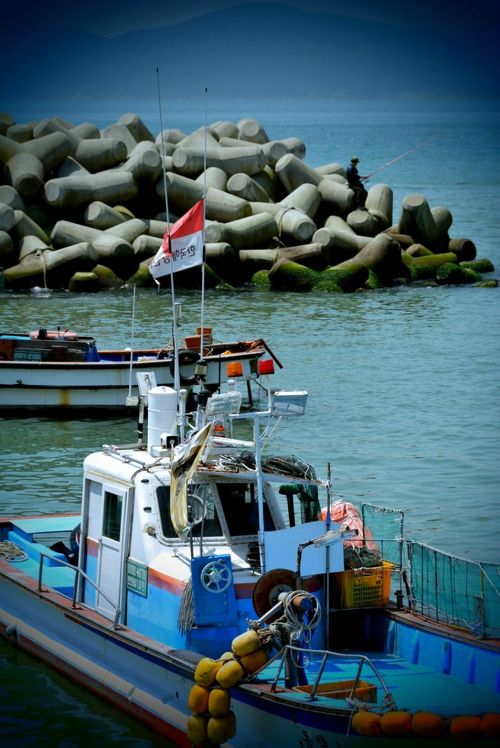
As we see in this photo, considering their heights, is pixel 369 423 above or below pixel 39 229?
below

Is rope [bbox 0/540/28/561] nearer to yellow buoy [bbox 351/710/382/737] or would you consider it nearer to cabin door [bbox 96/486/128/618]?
cabin door [bbox 96/486/128/618]

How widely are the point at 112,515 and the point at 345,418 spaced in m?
12.4

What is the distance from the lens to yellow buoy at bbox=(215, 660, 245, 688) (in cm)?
1007

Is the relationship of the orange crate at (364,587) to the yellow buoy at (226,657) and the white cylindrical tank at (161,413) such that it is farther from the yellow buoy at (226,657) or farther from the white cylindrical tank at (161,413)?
the white cylindrical tank at (161,413)

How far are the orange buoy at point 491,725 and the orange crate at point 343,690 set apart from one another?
4.02ft

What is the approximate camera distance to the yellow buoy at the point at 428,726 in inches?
366

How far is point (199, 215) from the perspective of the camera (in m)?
12.7

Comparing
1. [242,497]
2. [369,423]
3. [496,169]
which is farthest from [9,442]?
[496,169]

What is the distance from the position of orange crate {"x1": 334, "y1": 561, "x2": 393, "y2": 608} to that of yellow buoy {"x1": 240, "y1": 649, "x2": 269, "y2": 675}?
170cm

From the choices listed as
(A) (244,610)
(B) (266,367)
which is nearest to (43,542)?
(B) (266,367)

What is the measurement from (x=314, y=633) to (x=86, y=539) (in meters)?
2.53

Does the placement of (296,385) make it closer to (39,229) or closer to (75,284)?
(75,284)

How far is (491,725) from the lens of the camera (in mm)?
9180

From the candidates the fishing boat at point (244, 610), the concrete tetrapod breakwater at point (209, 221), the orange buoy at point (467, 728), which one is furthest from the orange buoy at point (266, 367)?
the concrete tetrapod breakwater at point (209, 221)
